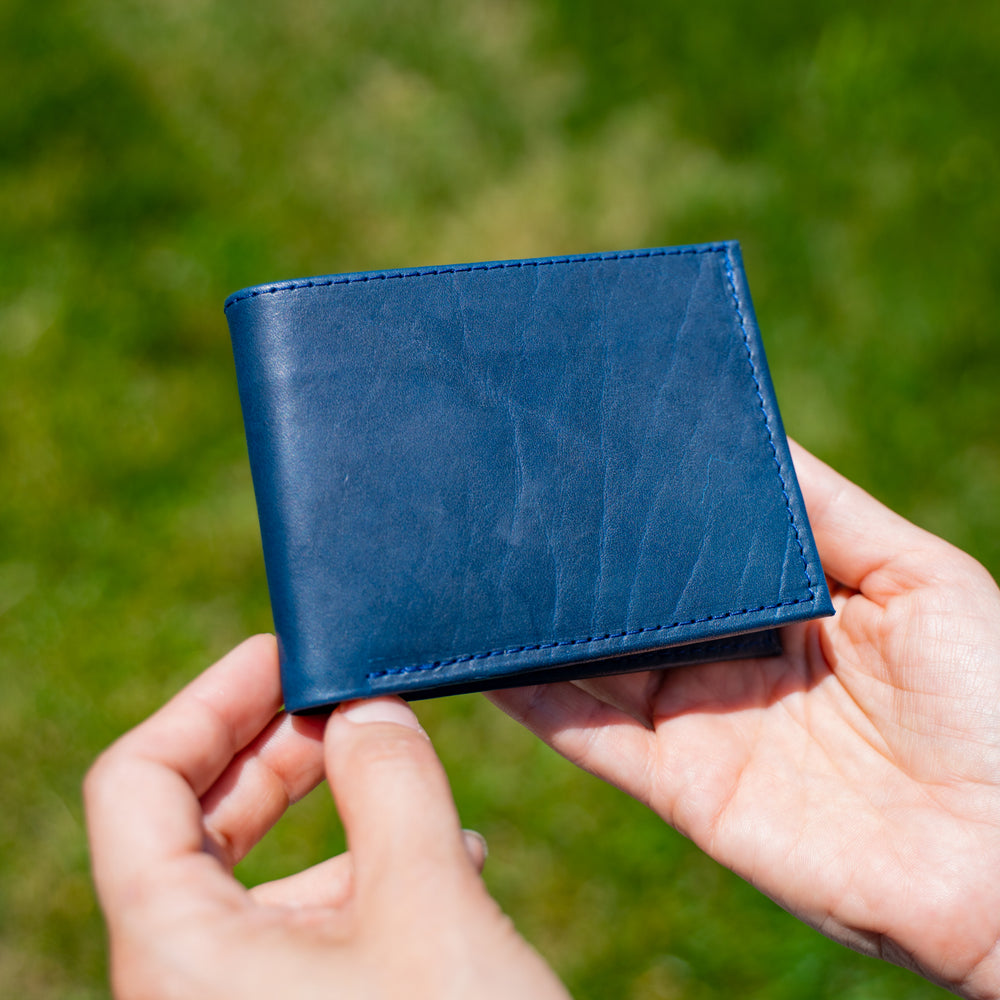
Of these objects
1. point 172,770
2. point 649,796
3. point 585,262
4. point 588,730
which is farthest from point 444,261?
point 172,770

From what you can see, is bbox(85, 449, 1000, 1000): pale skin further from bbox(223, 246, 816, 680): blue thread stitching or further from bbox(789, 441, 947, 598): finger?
bbox(223, 246, 816, 680): blue thread stitching

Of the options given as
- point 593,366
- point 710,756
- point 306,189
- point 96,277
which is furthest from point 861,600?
point 96,277

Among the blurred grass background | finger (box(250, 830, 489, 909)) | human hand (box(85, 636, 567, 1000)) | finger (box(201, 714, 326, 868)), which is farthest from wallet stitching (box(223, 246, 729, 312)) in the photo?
the blurred grass background

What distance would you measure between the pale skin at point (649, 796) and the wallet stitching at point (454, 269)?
665 mm

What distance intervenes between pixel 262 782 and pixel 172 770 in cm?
21

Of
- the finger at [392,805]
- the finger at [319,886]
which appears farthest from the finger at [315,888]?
the finger at [392,805]

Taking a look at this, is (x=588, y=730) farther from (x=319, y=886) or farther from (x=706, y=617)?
(x=319, y=886)

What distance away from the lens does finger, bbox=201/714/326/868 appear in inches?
67.3

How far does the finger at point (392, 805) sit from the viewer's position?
1398 mm

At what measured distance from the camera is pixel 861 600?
216 cm

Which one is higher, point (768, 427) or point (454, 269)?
point (454, 269)

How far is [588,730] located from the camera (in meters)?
2.04

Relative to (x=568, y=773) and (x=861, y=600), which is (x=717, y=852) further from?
(x=568, y=773)

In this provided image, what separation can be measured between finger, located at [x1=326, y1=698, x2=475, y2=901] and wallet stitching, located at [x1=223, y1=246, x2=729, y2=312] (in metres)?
0.81
